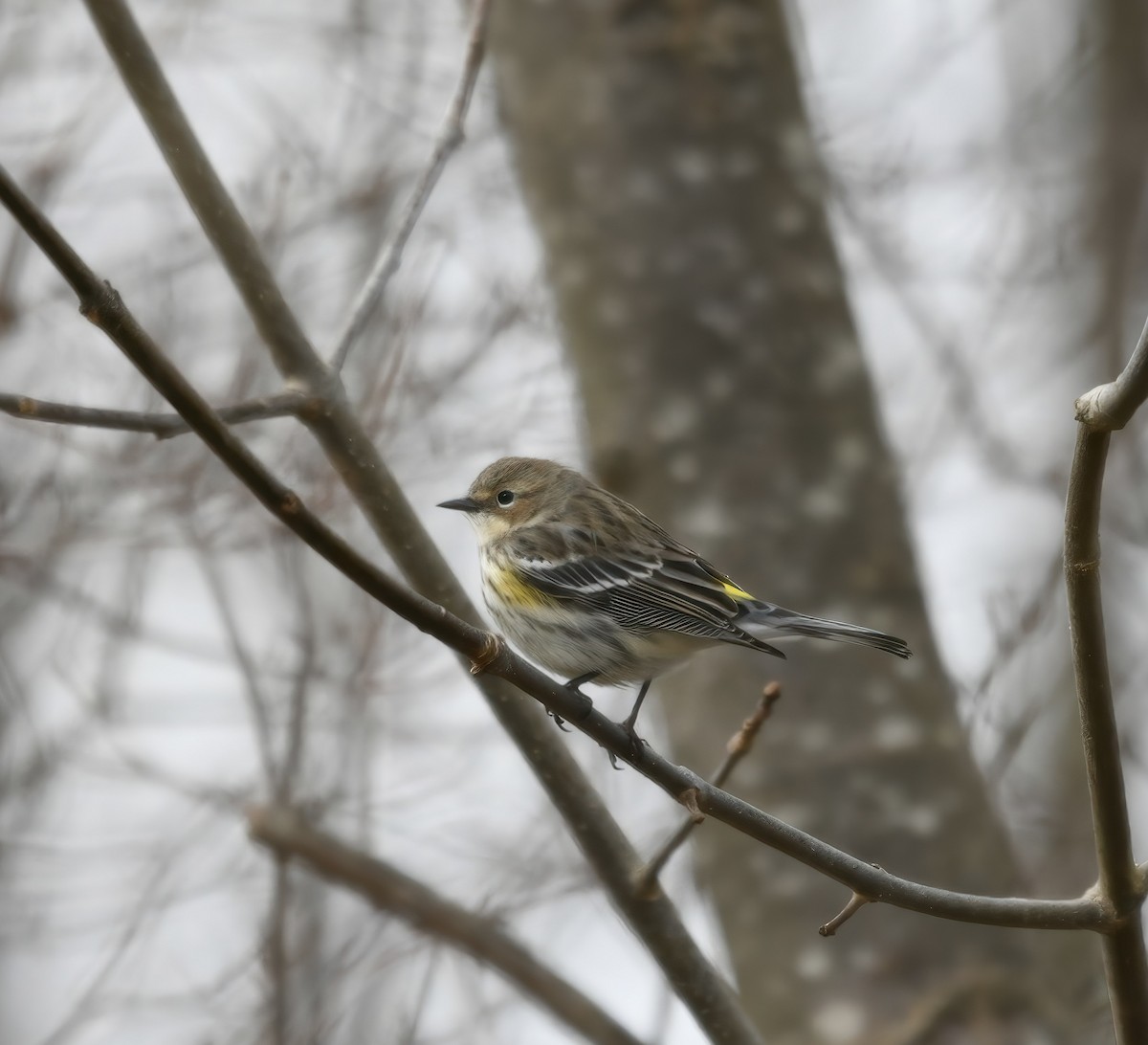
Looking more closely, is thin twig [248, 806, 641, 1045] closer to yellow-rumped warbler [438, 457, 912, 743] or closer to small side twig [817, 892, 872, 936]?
yellow-rumped warbler [438, 457, 912, 743]

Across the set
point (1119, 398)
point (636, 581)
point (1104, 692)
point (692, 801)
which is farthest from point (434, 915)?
point (1119, 398)

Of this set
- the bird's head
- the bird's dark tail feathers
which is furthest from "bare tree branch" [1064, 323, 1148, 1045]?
the bird's head

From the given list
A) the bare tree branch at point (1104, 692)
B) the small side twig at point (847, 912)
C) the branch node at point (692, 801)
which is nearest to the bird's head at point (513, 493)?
the branch node at point (692, 801)

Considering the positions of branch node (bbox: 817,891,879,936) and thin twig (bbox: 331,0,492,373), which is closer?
branch node (bbox: 817,891,879,936)

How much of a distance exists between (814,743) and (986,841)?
0.73 metres

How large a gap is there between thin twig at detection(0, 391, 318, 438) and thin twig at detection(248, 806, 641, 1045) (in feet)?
4.45

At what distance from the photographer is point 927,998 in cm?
495

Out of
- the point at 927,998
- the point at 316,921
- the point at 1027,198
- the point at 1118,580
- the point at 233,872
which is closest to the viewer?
the point at 927,998

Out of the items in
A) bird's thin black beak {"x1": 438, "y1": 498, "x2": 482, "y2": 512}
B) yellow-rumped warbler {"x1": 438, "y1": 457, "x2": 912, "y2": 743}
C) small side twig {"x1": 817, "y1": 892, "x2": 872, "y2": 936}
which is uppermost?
bird's thin black beak {"x1": 438, "y1": 498, "x2": 482, "y2": 512}

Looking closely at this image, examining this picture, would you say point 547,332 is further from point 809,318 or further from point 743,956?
point 743,956

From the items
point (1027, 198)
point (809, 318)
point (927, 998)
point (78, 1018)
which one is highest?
point (1027, 198)

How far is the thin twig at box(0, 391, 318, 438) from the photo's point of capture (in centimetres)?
245

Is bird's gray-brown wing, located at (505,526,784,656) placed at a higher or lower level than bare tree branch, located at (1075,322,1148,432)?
higher

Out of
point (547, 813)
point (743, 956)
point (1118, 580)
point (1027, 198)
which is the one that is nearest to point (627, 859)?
point (743, 956)
